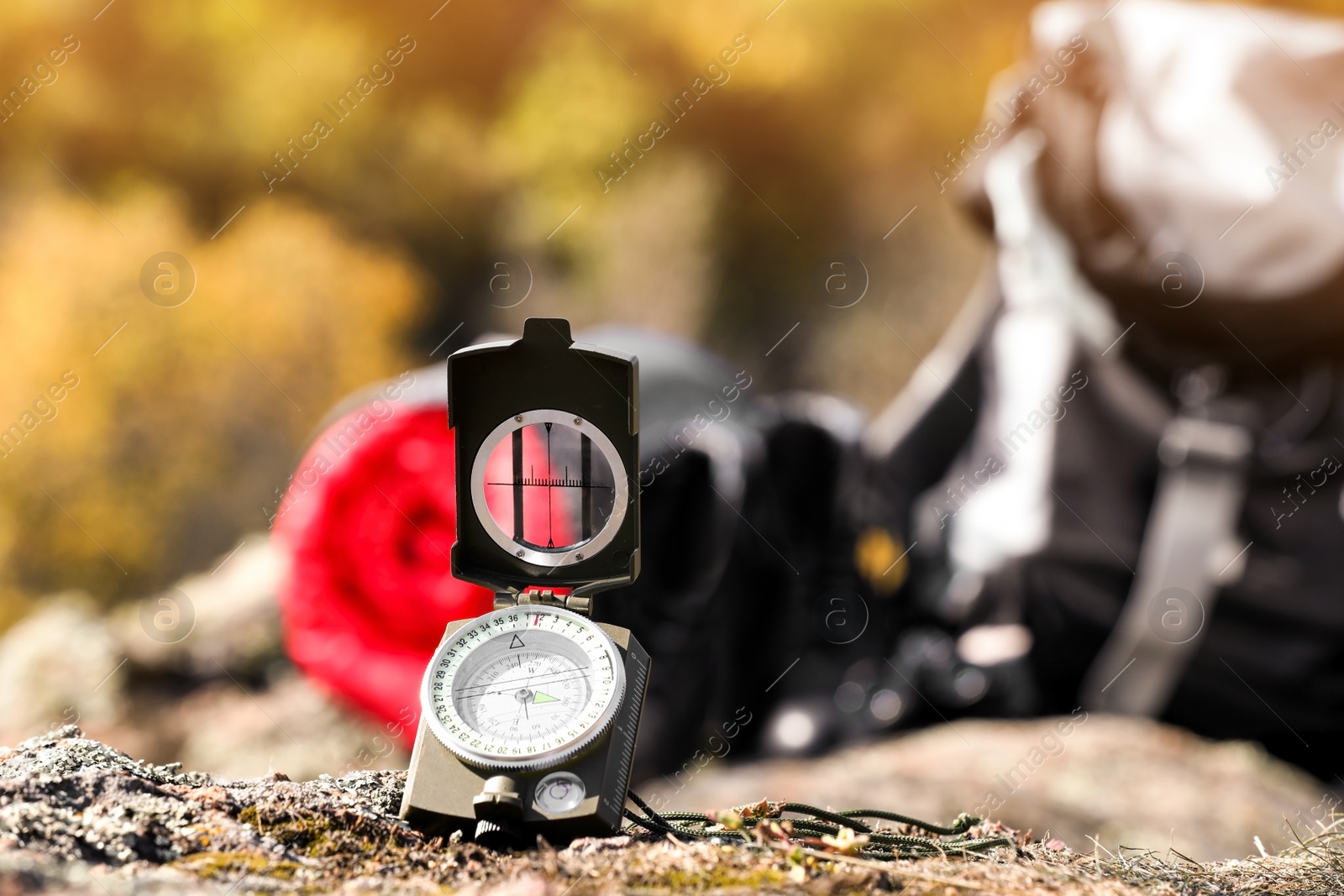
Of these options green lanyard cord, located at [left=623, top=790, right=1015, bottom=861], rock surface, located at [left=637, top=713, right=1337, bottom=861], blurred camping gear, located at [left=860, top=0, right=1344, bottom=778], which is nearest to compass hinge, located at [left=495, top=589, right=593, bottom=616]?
green lanyard cord, located at [left=623, top=790, right=1015, bottom=861]

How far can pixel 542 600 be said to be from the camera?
3.58 ft

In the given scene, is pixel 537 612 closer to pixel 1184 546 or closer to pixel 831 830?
pixel 831 830

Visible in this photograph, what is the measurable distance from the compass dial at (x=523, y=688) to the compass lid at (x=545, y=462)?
2.6 inches

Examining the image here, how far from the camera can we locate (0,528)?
499 cm

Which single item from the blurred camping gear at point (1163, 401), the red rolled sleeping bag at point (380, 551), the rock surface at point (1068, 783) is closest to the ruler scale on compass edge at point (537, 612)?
the red rolled sleeping bag at point (380, 551)

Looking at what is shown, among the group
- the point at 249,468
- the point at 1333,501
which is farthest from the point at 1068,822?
the point at 249,468

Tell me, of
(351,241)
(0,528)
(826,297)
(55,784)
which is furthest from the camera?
(826,297)

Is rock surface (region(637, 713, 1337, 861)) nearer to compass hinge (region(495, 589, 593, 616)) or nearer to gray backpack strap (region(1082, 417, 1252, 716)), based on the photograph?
gray backpack strap (region(1082, 417, 1252, 716))

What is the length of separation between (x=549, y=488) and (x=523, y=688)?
0.22 metres

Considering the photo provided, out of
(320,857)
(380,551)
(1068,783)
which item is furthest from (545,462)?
(1068,783)

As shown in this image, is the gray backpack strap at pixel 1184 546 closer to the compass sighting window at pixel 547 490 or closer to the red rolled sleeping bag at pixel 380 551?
the red rolled sleeping bag at pixel 380 551

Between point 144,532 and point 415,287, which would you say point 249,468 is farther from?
point 415,287

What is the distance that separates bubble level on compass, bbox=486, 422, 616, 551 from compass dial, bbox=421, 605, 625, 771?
0.09 metres

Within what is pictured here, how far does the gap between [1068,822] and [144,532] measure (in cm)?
478
